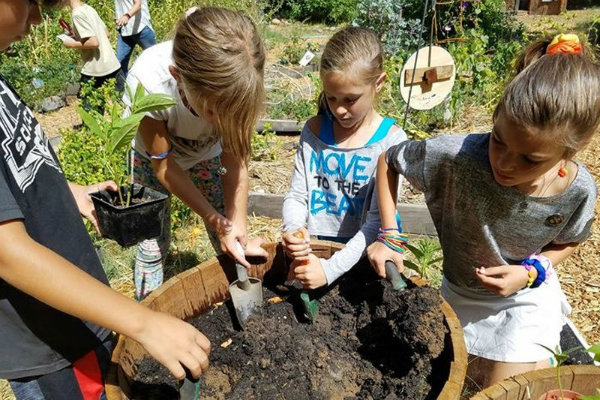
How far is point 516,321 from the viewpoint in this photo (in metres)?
1.93

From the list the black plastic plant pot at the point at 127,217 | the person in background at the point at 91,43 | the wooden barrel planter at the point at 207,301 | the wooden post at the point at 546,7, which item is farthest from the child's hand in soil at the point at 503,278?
the wooden post at the point at 546,7

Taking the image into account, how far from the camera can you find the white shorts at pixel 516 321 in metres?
1.93

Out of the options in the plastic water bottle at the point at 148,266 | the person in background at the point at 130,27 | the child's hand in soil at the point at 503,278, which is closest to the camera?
the child's hand in soil at the point at 503,278

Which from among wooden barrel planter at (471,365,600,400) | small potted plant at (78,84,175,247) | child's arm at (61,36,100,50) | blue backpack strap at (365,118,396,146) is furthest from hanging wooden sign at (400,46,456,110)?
child's arm at (61,36,100,50)

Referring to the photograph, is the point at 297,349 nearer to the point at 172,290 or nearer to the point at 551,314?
the point at 172,290

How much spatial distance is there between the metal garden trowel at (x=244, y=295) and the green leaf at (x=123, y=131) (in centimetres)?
57

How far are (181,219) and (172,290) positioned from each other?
2049 millimetres

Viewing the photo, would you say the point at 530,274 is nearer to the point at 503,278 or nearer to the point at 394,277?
the point at 503,278

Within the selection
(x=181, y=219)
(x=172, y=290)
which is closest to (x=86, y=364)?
(x=172, y=290)

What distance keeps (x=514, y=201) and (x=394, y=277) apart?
0.52 meters

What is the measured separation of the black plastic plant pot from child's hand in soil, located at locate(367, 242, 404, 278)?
31.7 inches

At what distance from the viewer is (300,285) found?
1.81 m

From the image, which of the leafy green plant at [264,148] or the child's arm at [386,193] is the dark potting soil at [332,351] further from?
the leafy green plant at [264,148]

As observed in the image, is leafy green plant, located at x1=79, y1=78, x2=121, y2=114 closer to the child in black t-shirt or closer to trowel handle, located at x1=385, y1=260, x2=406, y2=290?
the child in black t-shirt
